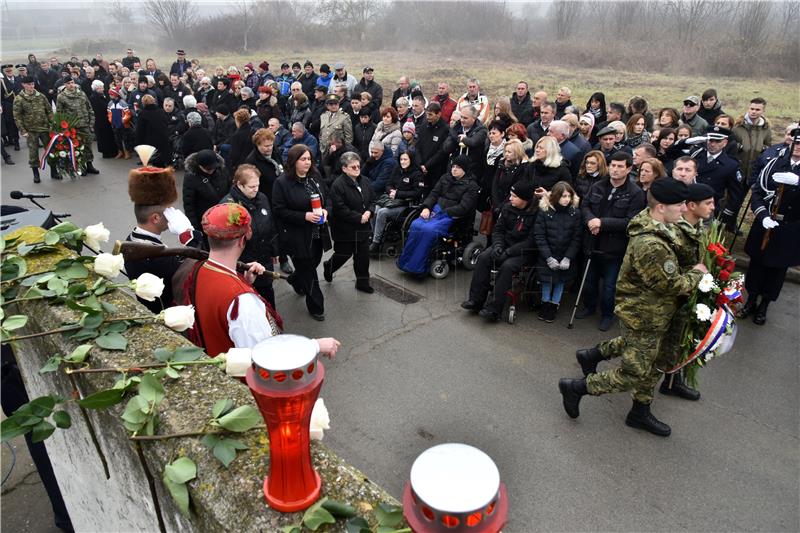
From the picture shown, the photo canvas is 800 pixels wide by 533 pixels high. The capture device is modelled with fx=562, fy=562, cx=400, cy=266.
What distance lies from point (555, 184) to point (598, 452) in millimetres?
3171

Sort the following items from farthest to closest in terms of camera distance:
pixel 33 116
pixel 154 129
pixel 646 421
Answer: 1. pixel 154 129
2. pixel 33 116
3. pixel 646 421

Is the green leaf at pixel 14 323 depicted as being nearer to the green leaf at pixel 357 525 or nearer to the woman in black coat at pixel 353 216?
the green leaf at pixel 357 525

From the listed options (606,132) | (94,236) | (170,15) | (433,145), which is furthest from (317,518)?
(170,15)

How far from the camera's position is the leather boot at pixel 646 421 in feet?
15.0

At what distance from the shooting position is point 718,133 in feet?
23.9

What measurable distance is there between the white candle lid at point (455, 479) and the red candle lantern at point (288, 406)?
0.42m

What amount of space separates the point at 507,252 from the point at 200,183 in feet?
11.9

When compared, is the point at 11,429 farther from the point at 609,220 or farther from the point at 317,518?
the point at 609,220

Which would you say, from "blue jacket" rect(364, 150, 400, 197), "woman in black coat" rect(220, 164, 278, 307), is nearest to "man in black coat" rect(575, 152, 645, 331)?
"blue jacket" rect(364, 150, 400, 197)

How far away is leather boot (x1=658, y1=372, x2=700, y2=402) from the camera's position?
16.7ft

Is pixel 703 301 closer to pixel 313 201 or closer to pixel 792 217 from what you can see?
pixel 792 217

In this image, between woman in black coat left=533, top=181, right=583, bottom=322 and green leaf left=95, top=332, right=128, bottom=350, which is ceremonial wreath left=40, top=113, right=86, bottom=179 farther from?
green leaf left=95, top=332, right=128, bottom=350

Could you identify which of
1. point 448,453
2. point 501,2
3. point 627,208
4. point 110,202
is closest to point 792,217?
point 627,208

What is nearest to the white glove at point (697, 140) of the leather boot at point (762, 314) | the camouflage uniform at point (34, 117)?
the leather boot at point (762, 314)
